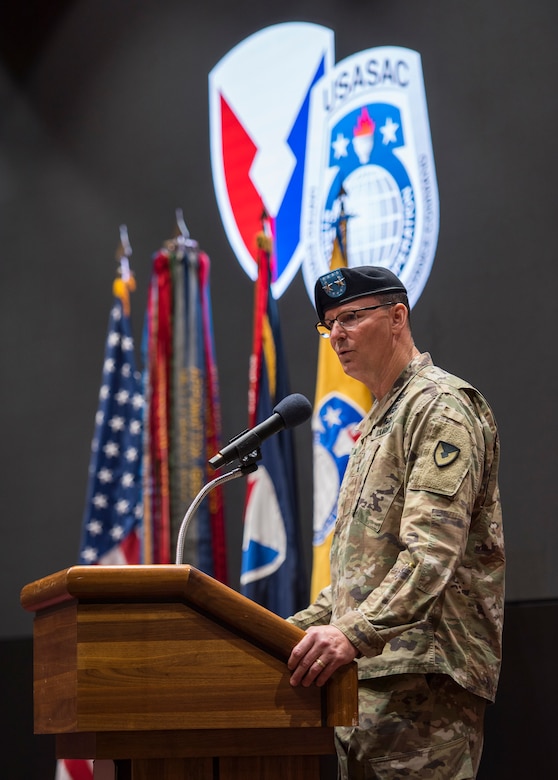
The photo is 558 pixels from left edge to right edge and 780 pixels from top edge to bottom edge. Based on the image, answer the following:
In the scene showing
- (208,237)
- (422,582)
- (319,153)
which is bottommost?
(422,582)

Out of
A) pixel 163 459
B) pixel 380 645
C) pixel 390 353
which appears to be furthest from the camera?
pixel 163 459

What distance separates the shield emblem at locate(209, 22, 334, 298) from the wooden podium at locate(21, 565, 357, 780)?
2.69 metres

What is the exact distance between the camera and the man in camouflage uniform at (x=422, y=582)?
1.72 meters

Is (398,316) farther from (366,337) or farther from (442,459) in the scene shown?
(442,459)

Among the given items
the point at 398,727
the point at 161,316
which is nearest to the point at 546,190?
the point at 161,316

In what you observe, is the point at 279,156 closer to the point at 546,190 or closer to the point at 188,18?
the point at 188,18

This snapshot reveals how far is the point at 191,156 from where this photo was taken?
461cm

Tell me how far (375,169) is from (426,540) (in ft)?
8.08

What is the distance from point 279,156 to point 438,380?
2.55 m

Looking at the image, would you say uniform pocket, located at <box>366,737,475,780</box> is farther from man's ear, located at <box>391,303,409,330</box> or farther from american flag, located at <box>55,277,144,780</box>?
american flag, located at <box>55,277,144,780</box>

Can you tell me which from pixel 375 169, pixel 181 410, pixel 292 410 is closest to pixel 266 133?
pixel 375 169

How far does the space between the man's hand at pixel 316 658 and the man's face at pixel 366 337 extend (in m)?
0.68

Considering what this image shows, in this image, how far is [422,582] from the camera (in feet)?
5.57

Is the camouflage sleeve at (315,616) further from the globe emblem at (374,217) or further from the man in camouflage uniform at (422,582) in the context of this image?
the globe emblem at (374,217)
